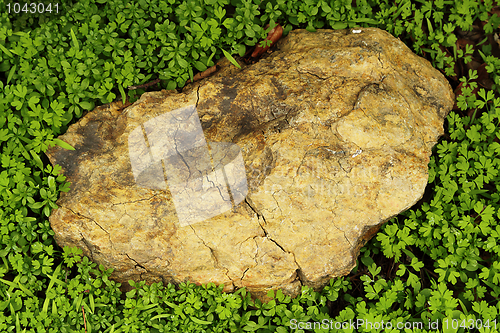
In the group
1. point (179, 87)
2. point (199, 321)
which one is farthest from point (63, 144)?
point (199, 321)

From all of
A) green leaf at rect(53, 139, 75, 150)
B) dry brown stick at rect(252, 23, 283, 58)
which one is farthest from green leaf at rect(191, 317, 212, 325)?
dry brown stick at rect(252, 23, 283, 58)

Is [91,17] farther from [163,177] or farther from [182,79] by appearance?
[163,177]

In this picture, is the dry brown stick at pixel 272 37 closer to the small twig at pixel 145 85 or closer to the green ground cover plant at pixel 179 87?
the green ground cover plant at pixel 179 87

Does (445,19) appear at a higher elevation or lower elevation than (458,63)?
higher

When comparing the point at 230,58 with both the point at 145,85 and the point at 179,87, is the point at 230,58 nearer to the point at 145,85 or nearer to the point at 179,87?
the point at 179,87

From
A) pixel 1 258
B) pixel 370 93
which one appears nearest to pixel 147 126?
pixel 1 258
